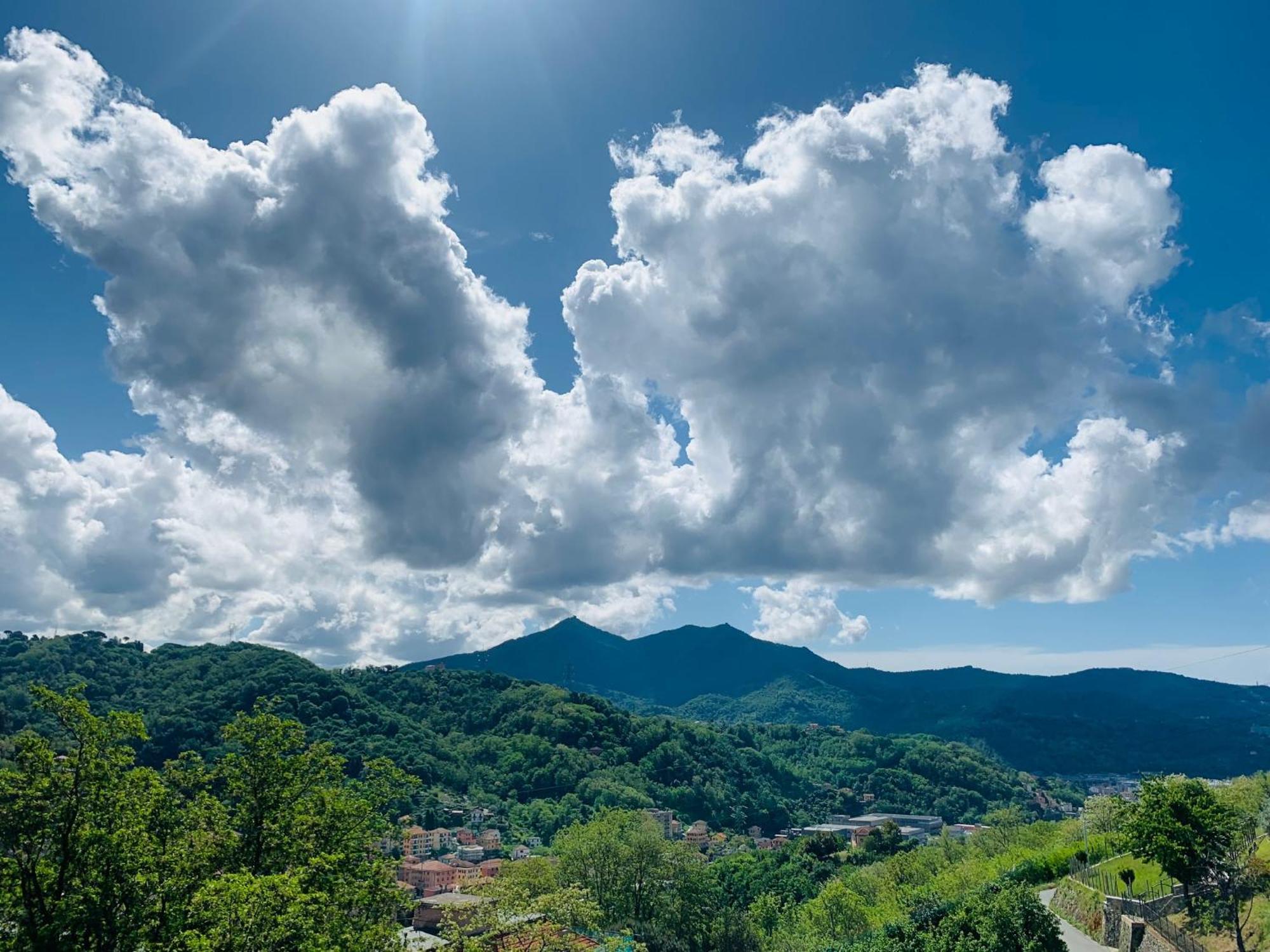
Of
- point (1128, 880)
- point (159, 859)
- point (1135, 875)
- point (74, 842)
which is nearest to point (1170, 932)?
point (1128, 880)

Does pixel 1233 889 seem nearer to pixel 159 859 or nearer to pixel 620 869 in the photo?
pixel 159 859

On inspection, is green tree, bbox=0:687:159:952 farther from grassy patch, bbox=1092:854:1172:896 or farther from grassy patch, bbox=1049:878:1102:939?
grassy patch, bbox=1049:878:1102:939

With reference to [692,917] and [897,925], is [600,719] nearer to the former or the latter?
[692,917]

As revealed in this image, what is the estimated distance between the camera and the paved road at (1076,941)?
33375 mm

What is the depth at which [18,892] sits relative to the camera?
17.0m

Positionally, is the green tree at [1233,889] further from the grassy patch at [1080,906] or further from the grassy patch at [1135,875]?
the grassy patch at [1080,906]

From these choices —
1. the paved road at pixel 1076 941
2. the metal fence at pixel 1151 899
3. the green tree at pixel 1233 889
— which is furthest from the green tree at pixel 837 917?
the green tree at pixel 1233 889

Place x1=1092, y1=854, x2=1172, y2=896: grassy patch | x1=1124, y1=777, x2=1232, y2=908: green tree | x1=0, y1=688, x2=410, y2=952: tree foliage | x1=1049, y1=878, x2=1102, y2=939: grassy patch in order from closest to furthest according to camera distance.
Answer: x1=0, y1=688, x2=410, y2=952: tree foliage < x1=1124, y1=777, x2=1232, y2=908: green tree < x1=1049, y1=878, x2=1102, y2=939: grassy patch < x1=1092, y1=854, x2=1172, y2=896: grassy patch

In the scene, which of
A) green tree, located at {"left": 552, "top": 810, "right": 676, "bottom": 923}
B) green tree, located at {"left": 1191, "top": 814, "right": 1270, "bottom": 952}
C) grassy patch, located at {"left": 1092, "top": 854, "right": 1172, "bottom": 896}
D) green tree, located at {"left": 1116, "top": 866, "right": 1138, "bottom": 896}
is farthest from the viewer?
green tree, located at {"left": 552, "top": 810, "right": 676, "bottom": 923}

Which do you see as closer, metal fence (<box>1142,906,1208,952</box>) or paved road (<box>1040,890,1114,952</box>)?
metal fence (<box>1142,906,1208,952</box>)

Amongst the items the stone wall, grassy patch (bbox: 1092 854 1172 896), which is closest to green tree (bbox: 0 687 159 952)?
the stone wall

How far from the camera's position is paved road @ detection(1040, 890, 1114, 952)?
33.4 metres

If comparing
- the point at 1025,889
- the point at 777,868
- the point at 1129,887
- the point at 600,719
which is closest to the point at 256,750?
the point at 1025,889

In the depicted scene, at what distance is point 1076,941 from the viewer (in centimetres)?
3516
